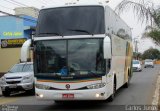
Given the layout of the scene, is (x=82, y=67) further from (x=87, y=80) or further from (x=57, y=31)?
(x=57, y=31)

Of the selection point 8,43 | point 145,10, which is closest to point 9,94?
point 145,10

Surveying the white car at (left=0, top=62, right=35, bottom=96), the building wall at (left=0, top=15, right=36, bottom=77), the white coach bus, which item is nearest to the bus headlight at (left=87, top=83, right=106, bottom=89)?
the white coach bus

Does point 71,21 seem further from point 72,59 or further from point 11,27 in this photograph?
point 11,27

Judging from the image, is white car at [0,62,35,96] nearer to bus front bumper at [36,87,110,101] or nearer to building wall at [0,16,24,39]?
bus front bumper at [36,87,110,101]

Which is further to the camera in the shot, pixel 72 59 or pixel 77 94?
pixel 72 59

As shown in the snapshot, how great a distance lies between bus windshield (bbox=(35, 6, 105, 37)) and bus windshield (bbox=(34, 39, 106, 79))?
362 mm

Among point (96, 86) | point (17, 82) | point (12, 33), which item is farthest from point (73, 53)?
point (12, 33)

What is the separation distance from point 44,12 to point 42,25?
1.70ft

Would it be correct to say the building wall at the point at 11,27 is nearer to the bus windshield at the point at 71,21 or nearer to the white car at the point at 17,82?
the white car at the point at 17,82

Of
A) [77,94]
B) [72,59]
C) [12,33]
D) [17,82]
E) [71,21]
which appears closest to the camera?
[77,94]

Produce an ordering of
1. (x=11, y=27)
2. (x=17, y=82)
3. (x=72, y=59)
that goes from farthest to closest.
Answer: (x=11, y=27)
(x=17, y=82)
(x=72, y=59)

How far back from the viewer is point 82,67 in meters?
13.3

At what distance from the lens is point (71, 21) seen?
13.8 metres

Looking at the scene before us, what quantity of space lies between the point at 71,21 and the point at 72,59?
1.36 m
